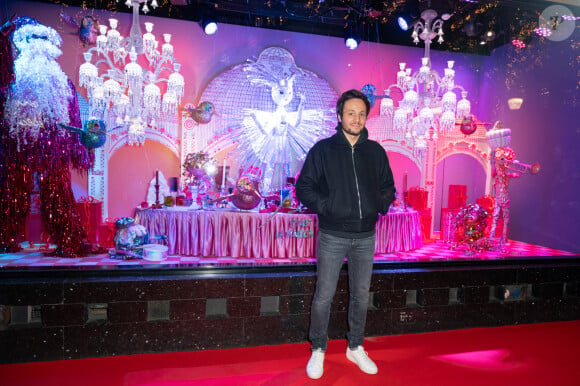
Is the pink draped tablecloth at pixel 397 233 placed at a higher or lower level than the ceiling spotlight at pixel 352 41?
lower

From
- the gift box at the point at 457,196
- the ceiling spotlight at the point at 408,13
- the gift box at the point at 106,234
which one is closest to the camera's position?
the gift box at the point at 106,234

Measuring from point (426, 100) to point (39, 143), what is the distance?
463 centimetres

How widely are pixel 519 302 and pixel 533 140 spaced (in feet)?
7.99

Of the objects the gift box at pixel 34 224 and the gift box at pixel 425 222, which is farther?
the gift box at pixel 425 222

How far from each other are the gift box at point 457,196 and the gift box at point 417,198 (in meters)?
0.37

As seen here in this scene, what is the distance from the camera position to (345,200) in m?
2.08

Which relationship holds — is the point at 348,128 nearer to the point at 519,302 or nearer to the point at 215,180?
the point at 519,302

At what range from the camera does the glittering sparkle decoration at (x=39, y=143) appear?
334 cm

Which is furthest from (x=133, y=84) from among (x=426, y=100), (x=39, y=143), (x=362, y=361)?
(x=362, y=361)

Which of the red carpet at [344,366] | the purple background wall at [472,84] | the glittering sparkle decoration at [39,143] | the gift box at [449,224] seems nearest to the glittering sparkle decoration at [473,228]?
the gift box at [449,224]

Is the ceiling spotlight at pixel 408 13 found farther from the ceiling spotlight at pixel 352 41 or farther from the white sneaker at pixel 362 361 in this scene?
the white sneaker at pixel 362 361

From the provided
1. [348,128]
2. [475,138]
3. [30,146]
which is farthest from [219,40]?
[475,138]

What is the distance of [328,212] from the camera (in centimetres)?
208

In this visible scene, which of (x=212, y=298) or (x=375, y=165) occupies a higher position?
(x=375, y=165)
